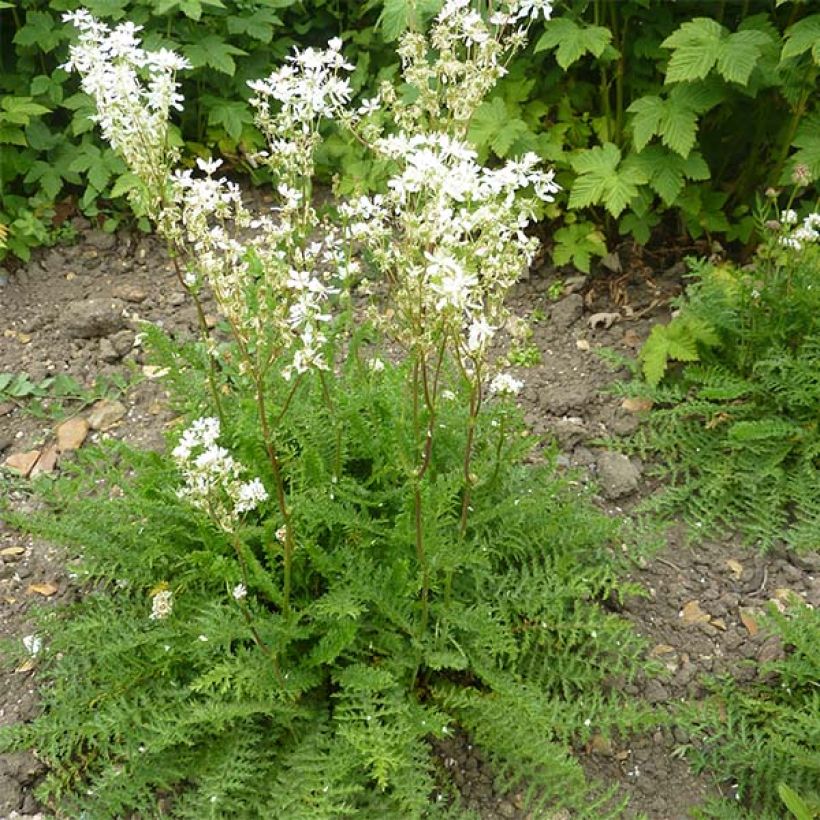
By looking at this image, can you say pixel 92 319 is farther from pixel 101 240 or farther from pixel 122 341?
pixel 101 240

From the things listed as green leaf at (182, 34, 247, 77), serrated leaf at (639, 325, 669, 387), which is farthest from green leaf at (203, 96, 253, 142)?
serrated leaf at (639, 325, 669, 387)

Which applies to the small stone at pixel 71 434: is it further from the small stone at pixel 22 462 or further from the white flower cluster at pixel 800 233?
the white flower cluster at pixel 800 233

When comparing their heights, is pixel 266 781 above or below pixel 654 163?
below

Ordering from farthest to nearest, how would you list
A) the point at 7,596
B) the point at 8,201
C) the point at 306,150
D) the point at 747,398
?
the point at 8,201 → the point at 747,398 → the point at 7,596 → the point at 306,150

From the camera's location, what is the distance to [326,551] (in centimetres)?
272

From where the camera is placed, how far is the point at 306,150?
2.28m

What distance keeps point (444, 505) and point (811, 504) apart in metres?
1.36

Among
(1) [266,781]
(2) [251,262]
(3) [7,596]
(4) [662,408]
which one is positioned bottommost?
(3) [7,596]

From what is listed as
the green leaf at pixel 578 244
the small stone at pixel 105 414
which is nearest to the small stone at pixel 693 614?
the green leaf at pixel 578 244

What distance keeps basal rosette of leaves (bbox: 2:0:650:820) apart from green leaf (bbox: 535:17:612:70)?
1228mm

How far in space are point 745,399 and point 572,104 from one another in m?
1.61

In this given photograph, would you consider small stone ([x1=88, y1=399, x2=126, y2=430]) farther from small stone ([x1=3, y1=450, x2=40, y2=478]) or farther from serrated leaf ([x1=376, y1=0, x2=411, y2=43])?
serrated leaf ([x1=376, y1=0, x2=411, y2=43])

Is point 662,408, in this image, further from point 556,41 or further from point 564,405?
point 556,41

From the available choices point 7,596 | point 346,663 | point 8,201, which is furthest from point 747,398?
point 8,201
